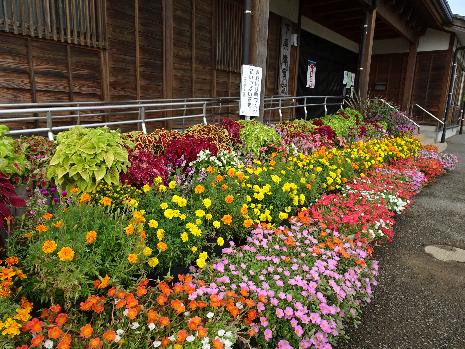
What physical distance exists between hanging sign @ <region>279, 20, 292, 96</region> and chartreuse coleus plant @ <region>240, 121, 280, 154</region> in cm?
628

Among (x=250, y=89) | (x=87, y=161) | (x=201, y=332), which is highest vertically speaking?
(x=250, y=89)

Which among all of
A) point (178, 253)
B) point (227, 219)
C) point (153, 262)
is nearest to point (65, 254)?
point (153, 262)

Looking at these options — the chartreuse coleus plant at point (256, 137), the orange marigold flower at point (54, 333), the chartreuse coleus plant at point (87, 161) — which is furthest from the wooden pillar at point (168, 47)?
the orange marigold flower at point (54, 333)

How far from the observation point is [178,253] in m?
2.53

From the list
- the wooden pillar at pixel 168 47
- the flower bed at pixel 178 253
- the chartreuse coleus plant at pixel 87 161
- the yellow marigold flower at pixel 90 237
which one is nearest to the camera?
the flower bed at pixel 178 253

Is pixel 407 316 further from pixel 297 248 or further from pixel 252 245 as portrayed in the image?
pixel 252 245

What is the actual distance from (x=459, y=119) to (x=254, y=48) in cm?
2035

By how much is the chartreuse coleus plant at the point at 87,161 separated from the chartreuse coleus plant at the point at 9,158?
9.6 inches

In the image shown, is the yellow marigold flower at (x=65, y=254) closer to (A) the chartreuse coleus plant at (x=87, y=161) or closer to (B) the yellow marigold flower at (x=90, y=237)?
(B) the yellow marigold flower at (x=90, y=237)

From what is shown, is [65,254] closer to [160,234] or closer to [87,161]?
[160,234]

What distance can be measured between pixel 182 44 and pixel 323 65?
8.51 m

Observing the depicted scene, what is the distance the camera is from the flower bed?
1.93m

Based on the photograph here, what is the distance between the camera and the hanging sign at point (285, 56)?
429 inches

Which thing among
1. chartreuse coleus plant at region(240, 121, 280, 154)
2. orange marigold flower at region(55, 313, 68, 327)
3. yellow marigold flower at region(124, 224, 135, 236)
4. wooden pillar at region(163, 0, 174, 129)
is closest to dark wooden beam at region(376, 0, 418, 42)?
wooden pillar at region(163, 0, 174, 129)
